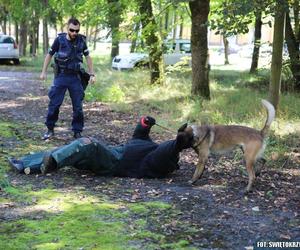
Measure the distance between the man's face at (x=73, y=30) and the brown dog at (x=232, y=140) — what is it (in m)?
2.77

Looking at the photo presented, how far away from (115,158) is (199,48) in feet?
22.3

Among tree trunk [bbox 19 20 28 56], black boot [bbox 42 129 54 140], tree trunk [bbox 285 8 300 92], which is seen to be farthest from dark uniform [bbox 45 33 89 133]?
tree trunk [bbox 19 20 28 56]

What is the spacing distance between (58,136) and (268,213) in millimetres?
4652

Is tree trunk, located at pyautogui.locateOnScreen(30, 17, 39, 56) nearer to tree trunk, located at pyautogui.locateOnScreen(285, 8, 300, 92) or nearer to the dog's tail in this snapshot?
tree trunk, located at pyautogui.locateOnScreen(285, 8, 300, 92)

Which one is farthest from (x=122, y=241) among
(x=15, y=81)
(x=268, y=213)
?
(x=15, y=81)

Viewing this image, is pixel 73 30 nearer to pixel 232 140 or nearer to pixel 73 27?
pixel 73 27

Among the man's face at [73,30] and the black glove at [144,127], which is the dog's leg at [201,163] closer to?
the black glove at [144,127]

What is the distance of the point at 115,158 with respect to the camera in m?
6.21

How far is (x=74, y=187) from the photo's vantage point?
5793mm

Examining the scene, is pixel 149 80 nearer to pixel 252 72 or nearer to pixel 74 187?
pixel 252 72

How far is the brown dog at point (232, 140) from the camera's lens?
5711 mm

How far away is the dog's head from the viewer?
19.5 feet

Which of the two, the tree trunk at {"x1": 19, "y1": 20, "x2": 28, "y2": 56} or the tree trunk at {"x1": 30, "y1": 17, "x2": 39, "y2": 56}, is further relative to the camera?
the tree trunk at {"x1": 19, "y1": 20, "x2": 28, "y2": 56}

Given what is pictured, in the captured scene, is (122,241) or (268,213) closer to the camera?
(122,241)
